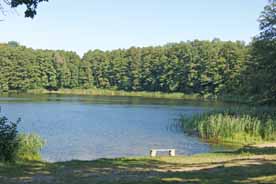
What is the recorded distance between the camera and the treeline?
3585 inches

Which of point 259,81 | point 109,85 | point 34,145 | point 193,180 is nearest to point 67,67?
point 109,85

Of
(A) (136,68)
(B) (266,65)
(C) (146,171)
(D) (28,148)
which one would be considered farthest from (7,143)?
(A) (136,68)

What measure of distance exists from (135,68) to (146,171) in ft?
312

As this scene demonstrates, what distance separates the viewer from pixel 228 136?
27.1m

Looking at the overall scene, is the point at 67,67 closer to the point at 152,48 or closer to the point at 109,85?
the point at 109,85

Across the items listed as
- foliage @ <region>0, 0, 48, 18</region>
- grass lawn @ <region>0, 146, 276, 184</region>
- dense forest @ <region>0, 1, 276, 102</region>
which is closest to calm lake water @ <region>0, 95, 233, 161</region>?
grass lawn @ <region>0, 146, 276, 184</region>

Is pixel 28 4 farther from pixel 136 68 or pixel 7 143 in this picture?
pixel 136 68

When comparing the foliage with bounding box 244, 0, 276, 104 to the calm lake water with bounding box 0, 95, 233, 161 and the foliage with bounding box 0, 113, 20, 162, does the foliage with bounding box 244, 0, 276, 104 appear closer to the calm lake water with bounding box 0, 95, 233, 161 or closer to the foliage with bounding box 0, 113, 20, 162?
the calm lake water with bounding box 0, 95, 233, 161

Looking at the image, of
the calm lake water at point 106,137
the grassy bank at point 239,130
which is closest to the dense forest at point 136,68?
the calm lake water at point 106,137

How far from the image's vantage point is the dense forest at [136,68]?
297 ft

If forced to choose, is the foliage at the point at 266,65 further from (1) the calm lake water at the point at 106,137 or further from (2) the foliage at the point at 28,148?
(2) the foliage at the point at 28,148

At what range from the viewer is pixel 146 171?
12.4 meters

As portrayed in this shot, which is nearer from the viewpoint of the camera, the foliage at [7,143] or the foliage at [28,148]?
the foliage at [7,143]

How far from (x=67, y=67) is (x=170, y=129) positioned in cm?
7990
